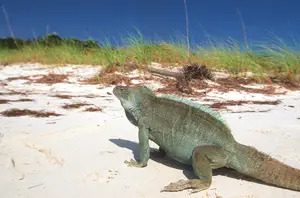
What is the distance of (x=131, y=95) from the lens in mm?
3891

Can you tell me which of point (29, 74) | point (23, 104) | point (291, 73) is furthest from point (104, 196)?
point (29, 74)

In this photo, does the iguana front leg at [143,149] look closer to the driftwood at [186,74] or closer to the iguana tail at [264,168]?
the iguana tail at [264,168]

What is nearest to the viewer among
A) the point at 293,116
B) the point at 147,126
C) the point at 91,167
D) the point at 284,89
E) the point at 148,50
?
the point at 91,167

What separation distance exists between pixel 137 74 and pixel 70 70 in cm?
266

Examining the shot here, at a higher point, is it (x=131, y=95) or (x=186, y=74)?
(x=131, y=95)

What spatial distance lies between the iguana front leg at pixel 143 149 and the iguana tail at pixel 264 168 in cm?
73

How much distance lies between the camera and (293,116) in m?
5.52

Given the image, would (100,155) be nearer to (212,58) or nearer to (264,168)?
(264,168)

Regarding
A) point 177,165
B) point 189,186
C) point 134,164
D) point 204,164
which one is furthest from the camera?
point 177,165

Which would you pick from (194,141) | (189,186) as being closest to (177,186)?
(189,186)

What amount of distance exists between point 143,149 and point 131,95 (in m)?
0.53

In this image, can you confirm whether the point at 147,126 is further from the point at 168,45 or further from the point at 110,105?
the point at 168,45

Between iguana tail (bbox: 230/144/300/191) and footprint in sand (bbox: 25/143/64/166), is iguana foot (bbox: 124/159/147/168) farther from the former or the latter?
iguana tail (bbox: 230/144/300/191)

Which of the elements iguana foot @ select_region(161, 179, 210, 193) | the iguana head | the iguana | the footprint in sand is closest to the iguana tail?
the iguana
